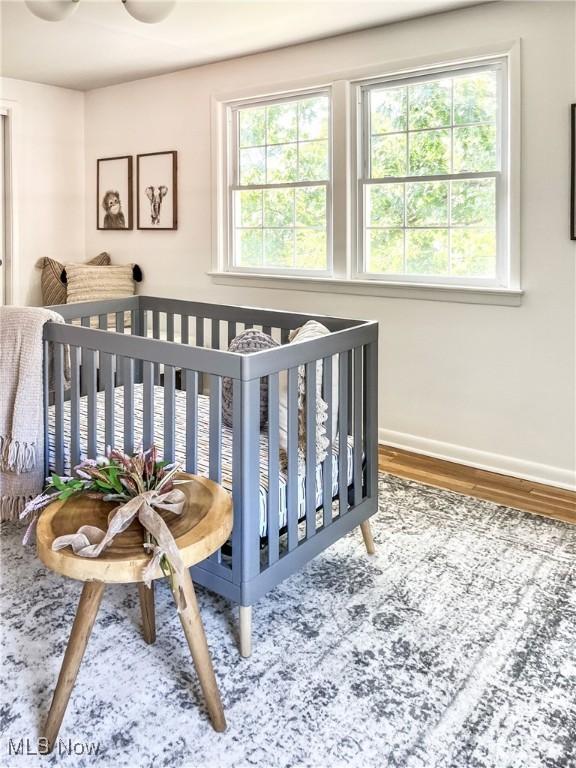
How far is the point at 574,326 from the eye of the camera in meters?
→ 2.95

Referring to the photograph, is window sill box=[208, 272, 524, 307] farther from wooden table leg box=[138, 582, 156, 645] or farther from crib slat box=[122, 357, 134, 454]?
wooden table leg box=[138, 582, 156, 645]

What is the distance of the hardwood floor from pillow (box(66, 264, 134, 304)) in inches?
94.9

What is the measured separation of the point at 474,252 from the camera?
10.7 feet

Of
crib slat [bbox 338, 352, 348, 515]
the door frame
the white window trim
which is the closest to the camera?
crib slat [bbox 338, 352, 348, 515]

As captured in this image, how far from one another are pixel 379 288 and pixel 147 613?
7.58 feet

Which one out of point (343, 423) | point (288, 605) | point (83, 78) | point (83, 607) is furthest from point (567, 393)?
point (83, 78)

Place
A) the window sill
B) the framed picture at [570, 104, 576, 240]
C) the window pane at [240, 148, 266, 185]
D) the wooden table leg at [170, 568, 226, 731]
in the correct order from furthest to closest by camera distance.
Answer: the window pane at [240, 148, 266, 185]
the window sill
the framed picture at [570, 104, 576, 240]
the wooden table leg at [170, 568, 226, 731]

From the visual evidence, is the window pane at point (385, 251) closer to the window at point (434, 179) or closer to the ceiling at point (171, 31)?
the window at point (434, 179)

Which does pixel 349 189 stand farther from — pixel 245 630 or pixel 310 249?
pixel 245 630

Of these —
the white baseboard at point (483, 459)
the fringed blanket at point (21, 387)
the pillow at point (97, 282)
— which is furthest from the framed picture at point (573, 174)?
the pillow at point (97, 282)

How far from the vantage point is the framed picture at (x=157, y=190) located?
176 inches

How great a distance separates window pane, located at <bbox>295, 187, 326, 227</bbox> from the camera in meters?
3.80

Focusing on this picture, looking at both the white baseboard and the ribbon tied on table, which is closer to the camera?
the ribbon tied on table

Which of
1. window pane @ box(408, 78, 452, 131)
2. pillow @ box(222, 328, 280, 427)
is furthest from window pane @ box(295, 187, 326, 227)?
pillow @ box(222, 328, 280, 427)
